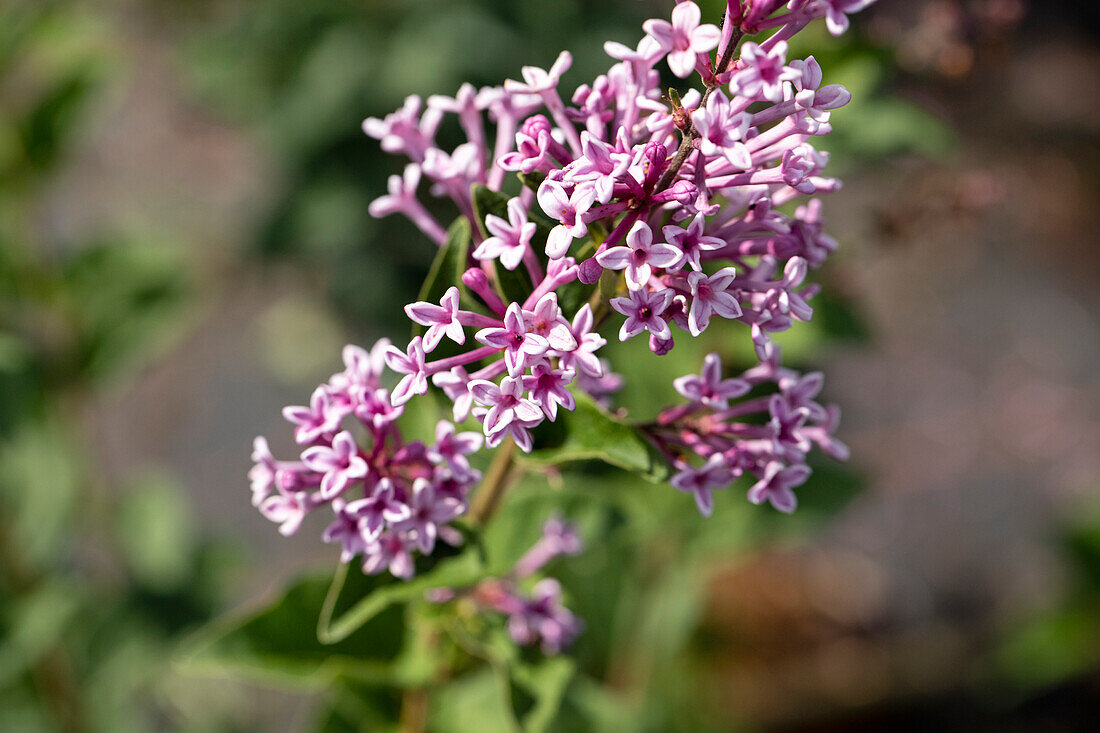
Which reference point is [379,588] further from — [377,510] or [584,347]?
[584,347]

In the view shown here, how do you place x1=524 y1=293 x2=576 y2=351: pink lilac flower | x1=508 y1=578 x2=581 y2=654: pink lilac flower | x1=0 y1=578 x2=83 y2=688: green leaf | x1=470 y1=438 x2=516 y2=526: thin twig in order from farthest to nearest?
x1=0 y1=578 x2=83 y2=688: green leaf, x1=508 y1=578 x2=581 y2=654: pink lilac flower, x1=470 y1=438 x2=516 y2=526: thin twig, x1=524 y1=293 x2=576 y2=351: pink lilac flower

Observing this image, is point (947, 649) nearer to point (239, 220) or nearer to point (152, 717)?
point (152, 717)

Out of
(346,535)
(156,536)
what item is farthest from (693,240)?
(156,536)

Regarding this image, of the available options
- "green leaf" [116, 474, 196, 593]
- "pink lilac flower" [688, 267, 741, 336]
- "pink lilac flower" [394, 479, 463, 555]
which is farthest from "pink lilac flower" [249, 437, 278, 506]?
"green leaf" [116, 474, 196, 593]

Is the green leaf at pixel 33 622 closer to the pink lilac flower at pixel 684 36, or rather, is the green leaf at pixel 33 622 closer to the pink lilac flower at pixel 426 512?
the pink lilac flower at pixel 426 512

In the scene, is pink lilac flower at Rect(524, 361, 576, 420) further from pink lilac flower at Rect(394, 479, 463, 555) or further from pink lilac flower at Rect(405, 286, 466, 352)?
pink lilac flower at Rect(394, 479, 463, 555)

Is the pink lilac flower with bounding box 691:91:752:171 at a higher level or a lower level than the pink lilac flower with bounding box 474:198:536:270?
higher

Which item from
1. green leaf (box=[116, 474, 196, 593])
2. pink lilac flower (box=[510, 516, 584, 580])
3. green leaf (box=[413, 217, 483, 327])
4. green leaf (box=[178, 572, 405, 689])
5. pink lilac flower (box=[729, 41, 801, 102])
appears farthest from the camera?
green leaf (box=[116, 474, 196, 593])
